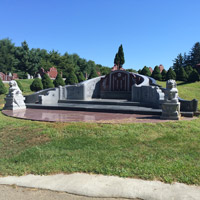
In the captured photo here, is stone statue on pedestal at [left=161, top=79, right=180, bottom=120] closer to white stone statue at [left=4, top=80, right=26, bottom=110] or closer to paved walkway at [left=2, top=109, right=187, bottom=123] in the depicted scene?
paved walkway at [left=2, top=109, right=187, bottom=123]

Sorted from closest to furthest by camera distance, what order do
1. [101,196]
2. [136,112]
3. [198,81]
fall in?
[101,196] < [136,112] < [198,81]

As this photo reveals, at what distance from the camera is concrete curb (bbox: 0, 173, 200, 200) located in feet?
9.29

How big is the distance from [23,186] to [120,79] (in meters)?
11.2

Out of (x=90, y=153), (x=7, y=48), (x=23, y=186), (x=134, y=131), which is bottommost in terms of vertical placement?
(x=23, y=186)

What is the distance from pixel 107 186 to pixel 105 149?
4.42 feet

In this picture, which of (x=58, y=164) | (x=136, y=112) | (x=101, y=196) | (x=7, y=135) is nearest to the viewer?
(x=101, y=196)

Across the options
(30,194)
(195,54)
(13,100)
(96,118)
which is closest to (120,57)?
(13,100)

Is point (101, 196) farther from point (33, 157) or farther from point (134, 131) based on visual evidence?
point (134, 131)

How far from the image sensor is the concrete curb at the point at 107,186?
2.83 meters

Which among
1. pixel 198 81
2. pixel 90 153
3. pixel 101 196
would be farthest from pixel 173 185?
pixel 198 81

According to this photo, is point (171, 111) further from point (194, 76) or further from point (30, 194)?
point (194, 76)

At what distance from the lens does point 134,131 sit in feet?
17.2

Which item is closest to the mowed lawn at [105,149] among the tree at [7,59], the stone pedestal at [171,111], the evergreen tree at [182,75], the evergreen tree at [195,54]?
the stone pedestal at [171,111]

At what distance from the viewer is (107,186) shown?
121 inches
